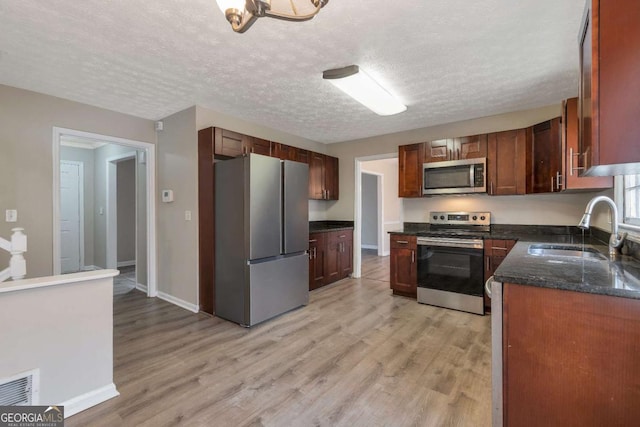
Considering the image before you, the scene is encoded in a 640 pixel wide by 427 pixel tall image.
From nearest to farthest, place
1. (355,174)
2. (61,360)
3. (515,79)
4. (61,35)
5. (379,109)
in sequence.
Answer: (61,360)
(61,35)
(515,79)
(379,109)
(355,174)

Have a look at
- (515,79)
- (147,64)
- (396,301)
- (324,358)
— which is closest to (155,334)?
(324,358)

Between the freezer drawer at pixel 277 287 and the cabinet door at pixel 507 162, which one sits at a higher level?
the cabinet door at pixel 507 162

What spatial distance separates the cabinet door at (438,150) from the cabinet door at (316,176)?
1.72m

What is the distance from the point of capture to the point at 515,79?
2.68 m

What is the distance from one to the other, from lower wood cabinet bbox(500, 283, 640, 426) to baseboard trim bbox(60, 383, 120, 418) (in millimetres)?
2306

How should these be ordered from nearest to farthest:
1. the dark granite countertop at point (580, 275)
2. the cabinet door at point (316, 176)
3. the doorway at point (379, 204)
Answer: the dark granite countertop at point (580, 275) → the cabinet door at point (316, 176) → the doorway at point (379, 204)

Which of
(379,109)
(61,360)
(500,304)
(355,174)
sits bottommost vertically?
(61,360)

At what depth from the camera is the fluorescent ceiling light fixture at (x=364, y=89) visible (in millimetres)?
2490

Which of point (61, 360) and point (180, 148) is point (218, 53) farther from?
point (61, 360)

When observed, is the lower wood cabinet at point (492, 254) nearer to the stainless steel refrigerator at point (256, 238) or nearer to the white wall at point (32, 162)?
the stainless steel refrigerator at point (256, 238)

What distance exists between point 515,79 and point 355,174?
109 inches

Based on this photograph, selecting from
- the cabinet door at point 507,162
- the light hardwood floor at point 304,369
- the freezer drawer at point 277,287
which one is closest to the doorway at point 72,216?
the light hardwood floor at point 304,369

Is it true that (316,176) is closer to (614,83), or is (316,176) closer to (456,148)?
(456,148)

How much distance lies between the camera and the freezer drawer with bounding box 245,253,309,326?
294cm
